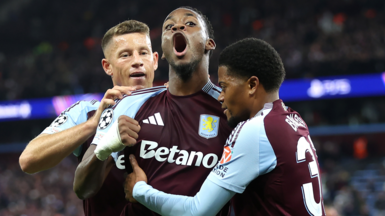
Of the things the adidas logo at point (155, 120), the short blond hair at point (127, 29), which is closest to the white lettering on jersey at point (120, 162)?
the adidas logo at point (155, 120)

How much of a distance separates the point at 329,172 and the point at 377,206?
185 cm

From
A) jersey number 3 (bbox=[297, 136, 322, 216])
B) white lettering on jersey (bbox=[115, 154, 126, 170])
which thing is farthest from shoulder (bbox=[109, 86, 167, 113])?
jersey number 3 (bbox=[297, 136, 322, 216])

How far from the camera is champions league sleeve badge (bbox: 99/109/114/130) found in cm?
283

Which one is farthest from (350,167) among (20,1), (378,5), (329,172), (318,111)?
(20,1)

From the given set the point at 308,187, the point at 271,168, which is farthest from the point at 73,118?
the point at 308,187

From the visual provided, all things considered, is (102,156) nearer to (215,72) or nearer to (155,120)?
(155,120)

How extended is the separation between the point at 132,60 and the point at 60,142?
90 centimetres

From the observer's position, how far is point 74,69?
1797 cm

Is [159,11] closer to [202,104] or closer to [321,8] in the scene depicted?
[321,8]

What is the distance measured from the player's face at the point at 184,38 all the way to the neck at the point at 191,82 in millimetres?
82

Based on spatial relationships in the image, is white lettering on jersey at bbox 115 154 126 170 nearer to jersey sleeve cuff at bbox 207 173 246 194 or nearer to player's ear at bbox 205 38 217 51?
jersey sleeve cuff at bbox 207 173 246 194

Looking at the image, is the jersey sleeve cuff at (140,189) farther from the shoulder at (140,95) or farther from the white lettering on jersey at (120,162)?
the shoulder at (140,95)

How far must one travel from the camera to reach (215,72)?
46.5ft

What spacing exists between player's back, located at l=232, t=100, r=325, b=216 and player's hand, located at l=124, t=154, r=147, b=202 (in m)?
0.69
